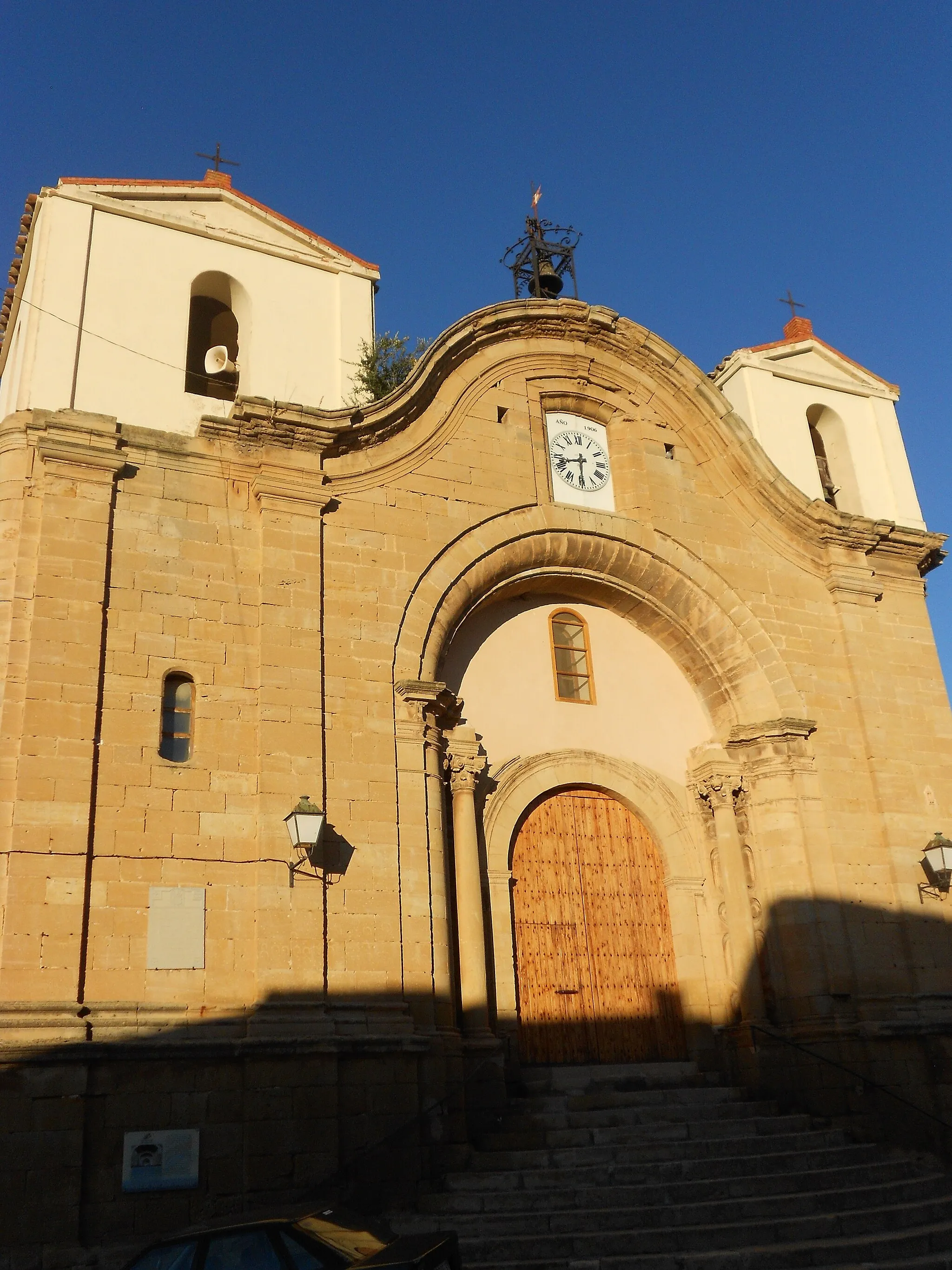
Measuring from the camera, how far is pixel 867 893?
44.6 ft

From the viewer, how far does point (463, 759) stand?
40.4 ft

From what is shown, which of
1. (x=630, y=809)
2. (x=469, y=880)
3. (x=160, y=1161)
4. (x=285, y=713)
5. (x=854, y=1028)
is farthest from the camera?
(x=630, y=809)

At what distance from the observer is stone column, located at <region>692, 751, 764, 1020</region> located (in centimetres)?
1308

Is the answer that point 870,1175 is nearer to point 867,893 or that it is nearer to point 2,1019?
point 867,893

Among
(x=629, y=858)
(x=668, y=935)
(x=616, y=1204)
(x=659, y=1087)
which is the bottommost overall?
(x=616, y=1204)

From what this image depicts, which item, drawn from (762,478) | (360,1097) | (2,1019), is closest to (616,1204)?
(360,1097)

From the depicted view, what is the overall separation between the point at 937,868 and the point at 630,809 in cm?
364

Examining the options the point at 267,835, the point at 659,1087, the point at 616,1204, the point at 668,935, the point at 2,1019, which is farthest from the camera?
the point at 668,935

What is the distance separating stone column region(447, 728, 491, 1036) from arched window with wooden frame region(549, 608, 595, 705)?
6.22 ft

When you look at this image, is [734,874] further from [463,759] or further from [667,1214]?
[667,1214]

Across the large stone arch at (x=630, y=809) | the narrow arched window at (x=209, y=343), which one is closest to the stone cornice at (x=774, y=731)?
the large stone arch at (x=630, y=809)

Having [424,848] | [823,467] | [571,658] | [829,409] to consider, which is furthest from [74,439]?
[829,409]

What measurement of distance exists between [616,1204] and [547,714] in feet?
18.3

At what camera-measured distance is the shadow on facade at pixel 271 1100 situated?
8.84 m
